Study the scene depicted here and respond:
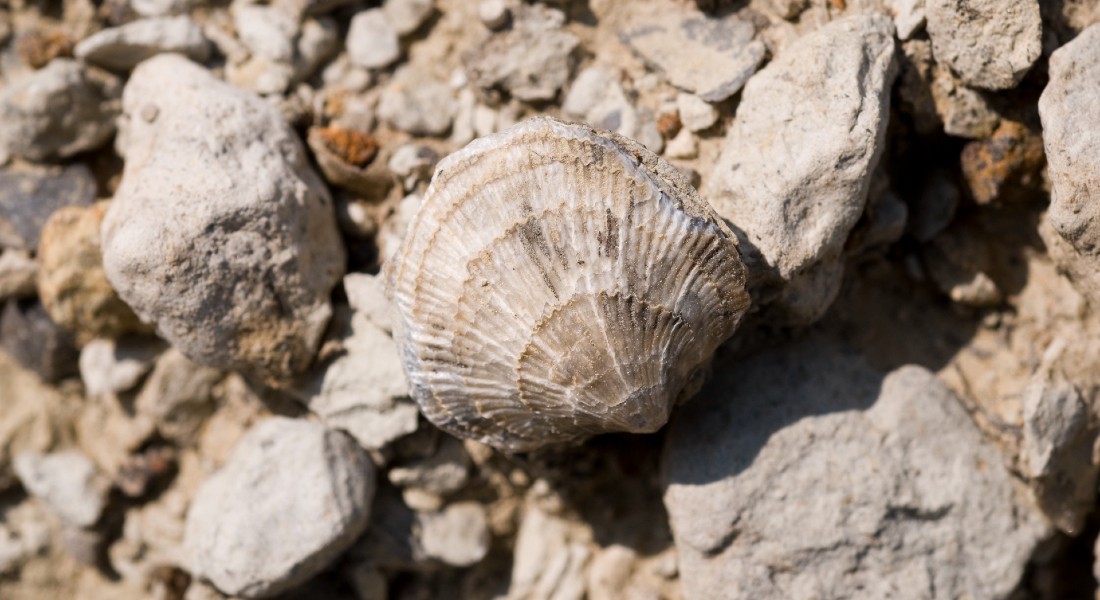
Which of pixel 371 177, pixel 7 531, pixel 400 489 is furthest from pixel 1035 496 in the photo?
pixel 7 531

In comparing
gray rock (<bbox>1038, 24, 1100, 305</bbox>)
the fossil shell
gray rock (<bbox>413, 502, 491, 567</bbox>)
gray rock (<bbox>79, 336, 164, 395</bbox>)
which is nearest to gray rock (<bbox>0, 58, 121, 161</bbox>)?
gray rock (<bbox>79, 336, 164, 395</bbox>)

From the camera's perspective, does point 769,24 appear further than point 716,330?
Yes

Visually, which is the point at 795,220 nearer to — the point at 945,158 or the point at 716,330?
the point at 716,330

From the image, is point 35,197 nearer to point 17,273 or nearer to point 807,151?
point 17,273

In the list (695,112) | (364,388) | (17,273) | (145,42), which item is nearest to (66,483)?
(17,273)

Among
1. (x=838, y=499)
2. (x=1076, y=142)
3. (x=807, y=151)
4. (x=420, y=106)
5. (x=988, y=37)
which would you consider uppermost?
(x=988, y=37)

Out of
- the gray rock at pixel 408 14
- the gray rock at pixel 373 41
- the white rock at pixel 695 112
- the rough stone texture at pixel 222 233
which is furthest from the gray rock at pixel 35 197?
the white rock at pixel 695 112

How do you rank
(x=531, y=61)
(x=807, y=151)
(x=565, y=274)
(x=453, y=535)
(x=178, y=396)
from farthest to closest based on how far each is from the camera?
(x=178, y=396) < (x=453, y=535) < (x=531, y=61) < (x=807, y=151) < (x=565, y=274)
